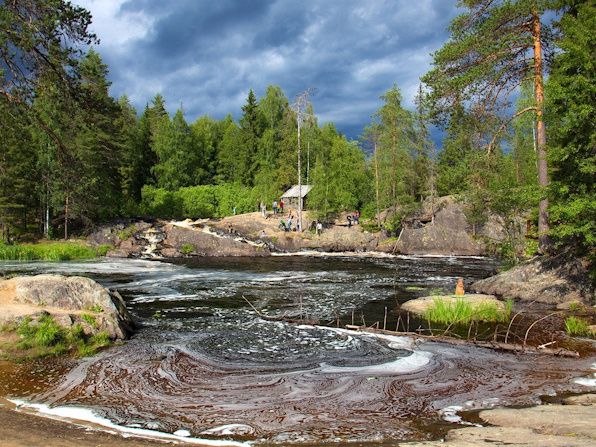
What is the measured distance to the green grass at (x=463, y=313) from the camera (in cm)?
1594

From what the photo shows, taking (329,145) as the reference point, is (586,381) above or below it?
below

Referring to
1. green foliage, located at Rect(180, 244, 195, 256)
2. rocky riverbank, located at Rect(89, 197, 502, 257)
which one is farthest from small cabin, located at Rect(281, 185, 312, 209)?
green foliage, located at Rect(180, 244, 195, 256)

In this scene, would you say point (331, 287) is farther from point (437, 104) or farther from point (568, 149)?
point (568, 149)

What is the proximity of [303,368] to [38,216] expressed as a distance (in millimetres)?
47231

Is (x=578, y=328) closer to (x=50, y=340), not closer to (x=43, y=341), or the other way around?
(x=50, y=340)

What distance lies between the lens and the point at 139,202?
6800 centimetres

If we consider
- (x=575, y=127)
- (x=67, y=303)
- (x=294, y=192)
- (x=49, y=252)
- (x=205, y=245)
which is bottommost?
(x=67, y=303)

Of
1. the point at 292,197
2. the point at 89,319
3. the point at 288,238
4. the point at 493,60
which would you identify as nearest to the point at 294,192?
the point at 292,197

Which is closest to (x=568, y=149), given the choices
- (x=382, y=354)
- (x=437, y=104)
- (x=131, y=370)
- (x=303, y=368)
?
(x=437, y=104)

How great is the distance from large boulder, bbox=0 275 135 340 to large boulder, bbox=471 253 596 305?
1565 centimetres

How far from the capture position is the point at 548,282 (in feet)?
65.5

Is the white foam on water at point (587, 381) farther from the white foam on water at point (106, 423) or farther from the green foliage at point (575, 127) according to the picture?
the green foliage at point (575, 127)

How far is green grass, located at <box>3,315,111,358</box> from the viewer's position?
11.4 meters

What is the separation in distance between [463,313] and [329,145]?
62.8 metres
